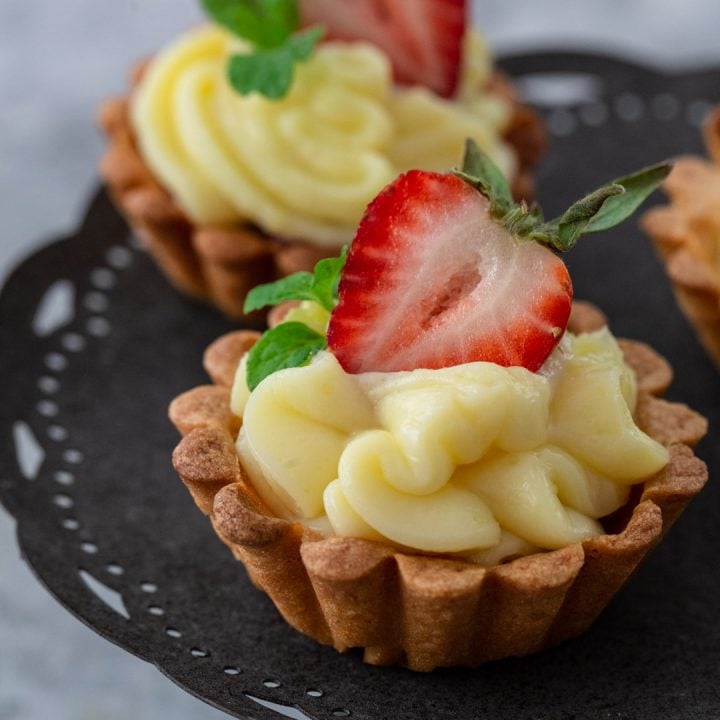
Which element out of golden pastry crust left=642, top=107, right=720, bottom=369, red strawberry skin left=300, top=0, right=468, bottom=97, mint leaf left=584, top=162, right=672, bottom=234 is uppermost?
mint leaf left=584, top=162, right=672, bottom=234

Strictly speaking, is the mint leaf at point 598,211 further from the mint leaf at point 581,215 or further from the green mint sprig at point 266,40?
the green mint sprig at point 266,40

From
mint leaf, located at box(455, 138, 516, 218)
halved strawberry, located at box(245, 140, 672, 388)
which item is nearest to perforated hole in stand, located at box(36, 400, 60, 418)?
halved strawberry, located at box(245, 140, 672, 388)

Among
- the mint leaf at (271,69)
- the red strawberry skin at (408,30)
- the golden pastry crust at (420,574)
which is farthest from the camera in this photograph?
the red strawberry skin at (408,30)

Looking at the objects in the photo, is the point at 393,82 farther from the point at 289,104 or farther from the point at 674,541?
the point at 674,541

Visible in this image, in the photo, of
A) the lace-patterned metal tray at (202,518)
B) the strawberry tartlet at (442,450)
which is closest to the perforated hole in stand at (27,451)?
the lace-patterned metal tray at (202,518)

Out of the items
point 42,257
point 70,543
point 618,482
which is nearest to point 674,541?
point 618,482

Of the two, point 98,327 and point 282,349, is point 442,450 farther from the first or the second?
point 98,327

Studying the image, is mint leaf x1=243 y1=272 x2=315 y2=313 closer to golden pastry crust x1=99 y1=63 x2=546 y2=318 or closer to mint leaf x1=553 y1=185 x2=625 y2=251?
mint leaf x1=553 y1=185 x2=625 y2=251
